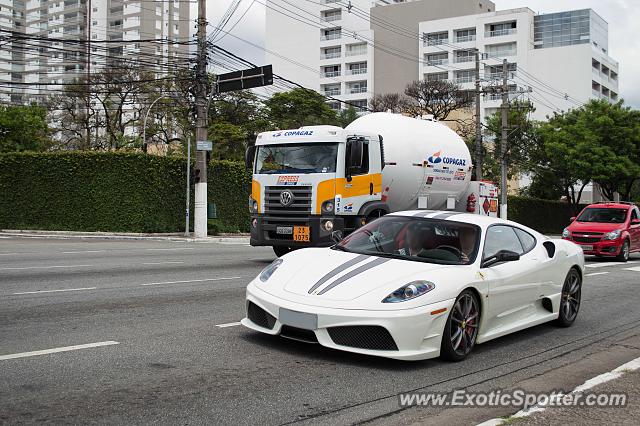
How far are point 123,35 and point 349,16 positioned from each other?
47377 mm

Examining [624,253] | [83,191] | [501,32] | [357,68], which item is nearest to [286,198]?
[624,253]

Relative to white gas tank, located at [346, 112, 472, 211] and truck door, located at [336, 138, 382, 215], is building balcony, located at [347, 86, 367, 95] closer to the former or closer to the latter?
white gas tank, located at [346, 112, 472, 211]

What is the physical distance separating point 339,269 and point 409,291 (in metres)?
0.81

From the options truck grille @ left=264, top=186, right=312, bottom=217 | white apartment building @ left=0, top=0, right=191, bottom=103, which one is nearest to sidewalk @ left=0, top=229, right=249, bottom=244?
truck grille @ left=264, top=186, right=312, bottom=217

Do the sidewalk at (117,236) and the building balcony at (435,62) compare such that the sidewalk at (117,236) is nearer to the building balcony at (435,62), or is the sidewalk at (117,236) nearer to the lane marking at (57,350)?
the lane marking at (57,350)

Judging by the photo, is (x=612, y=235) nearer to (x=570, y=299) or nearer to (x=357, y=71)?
(x=570, y=299)

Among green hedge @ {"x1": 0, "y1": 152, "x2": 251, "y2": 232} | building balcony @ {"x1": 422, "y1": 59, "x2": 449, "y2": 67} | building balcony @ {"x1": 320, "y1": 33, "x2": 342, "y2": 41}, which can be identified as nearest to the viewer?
green hedge @ {"x1": 0, "y1": 152, "x2": 251, "y2": 232}

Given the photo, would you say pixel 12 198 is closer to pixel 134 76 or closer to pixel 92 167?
pixel 92 167

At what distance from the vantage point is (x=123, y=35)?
120062 mm

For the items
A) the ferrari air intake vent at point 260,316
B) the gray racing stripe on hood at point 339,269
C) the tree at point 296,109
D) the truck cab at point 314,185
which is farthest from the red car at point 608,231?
the tree at point 296,109

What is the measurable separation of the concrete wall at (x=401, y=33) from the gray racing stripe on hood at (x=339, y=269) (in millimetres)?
84249

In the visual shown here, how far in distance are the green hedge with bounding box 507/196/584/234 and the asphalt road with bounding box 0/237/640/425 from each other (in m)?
38.1

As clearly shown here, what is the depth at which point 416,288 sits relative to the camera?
19.1ft

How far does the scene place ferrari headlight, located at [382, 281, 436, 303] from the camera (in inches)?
225
